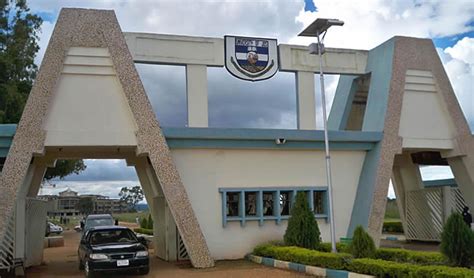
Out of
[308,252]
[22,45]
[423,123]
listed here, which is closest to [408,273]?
[308,252]

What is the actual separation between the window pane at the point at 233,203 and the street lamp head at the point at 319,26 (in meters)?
5.66

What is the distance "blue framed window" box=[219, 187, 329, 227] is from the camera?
55.4 feet

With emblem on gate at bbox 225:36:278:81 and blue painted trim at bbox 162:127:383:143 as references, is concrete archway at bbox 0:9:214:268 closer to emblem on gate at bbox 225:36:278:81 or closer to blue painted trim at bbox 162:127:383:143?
blue painted trim at bbox 162:127:383:143

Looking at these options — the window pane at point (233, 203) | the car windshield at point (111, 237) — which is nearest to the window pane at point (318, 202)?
the window pane at point (233, 203)

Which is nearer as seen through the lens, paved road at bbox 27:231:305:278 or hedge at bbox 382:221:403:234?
paved road at bbox 27:231:305:278

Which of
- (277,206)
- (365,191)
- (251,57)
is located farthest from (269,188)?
(251,57)

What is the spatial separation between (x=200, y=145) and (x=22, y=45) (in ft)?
47.8

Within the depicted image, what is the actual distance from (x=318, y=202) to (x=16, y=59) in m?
16.8

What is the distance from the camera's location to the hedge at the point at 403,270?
9609 millimetres

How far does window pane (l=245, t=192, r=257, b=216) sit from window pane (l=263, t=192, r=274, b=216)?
36 cm

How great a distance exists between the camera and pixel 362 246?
42.6 feet

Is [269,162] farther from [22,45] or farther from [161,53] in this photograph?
[22,45]

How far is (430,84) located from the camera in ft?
61.6

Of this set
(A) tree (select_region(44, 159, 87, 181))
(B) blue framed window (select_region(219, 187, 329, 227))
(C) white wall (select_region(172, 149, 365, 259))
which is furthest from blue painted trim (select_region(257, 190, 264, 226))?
(A) tree (select_region(44, 159, 87, 181))
